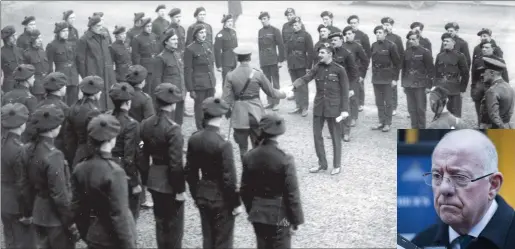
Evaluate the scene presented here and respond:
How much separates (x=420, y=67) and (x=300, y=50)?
72.1 inches

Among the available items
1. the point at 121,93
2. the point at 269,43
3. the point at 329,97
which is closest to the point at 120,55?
the point at 269,43

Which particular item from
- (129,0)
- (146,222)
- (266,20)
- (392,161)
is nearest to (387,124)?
(392,161)

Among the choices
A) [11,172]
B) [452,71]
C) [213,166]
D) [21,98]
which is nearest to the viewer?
[213,166]

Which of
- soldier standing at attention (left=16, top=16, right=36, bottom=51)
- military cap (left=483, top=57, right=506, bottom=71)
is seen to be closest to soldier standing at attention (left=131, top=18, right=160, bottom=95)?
soldier standing at attention (left=16, top=16, right=36, bottom=51)

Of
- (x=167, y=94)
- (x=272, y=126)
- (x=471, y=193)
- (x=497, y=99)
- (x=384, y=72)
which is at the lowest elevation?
(x=384, y=72)

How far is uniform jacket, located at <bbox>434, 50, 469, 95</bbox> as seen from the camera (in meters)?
8.66

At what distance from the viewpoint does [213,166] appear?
5.58 m

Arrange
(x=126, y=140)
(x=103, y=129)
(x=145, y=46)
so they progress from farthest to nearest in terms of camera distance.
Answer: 1. (x=145, y=46)
2. (x=126, y=140)
3. (x=103, y=129)

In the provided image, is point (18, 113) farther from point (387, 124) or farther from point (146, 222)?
point (387, 124)

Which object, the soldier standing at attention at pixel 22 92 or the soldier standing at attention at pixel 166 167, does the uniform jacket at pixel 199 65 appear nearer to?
the soldier standing at attention at pixel 22 92

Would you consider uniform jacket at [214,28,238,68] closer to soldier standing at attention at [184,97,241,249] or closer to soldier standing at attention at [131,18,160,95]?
soldier standing at attention at [131,18,160,95]

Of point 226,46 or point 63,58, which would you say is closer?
point 63,58

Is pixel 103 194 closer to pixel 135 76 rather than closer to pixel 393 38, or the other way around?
pixel 135 76

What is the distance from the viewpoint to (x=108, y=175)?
5.13 m
